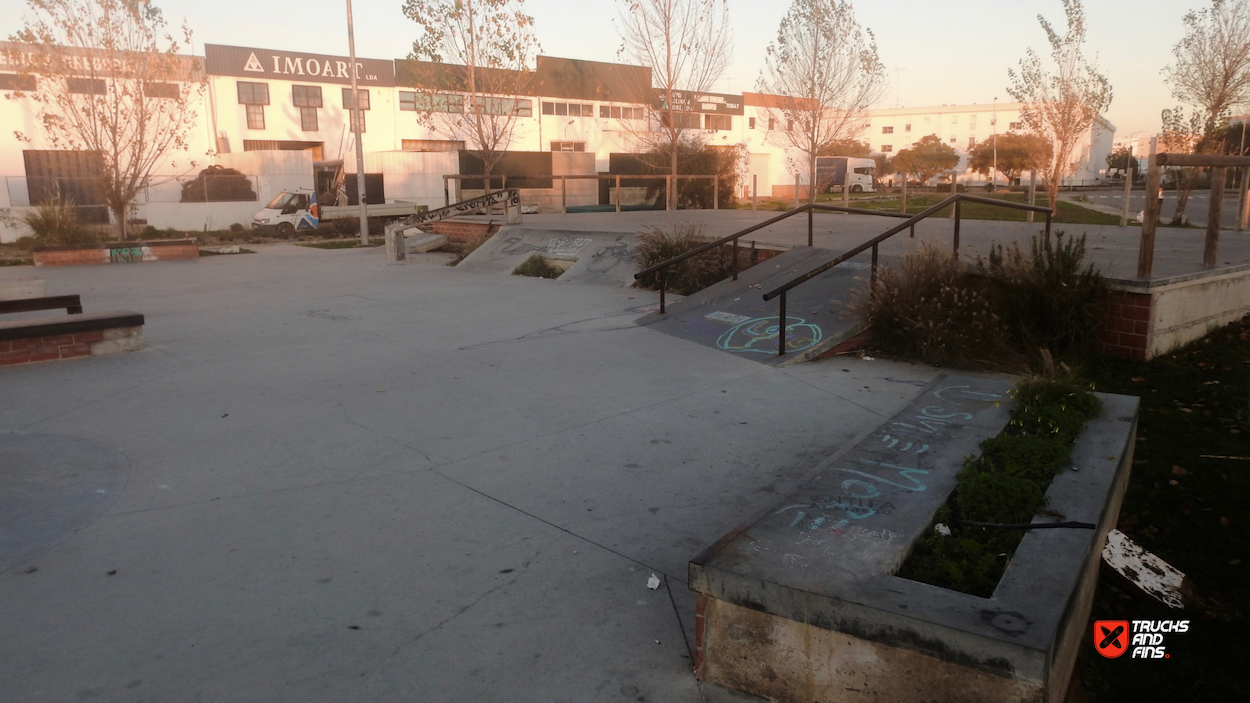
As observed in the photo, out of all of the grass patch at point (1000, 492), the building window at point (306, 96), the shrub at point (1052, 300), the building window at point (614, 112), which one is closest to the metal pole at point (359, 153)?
the shrub at point (1052, 300)

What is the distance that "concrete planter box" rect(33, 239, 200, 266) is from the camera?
18172 millimetres

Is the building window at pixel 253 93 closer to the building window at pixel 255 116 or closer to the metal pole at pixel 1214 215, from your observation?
the building window at pixel 255 116

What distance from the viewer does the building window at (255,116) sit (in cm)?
4378

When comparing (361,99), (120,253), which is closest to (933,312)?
(120,253)

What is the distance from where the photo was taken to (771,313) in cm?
888

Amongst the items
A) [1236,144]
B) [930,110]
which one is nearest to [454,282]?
[1236,144]

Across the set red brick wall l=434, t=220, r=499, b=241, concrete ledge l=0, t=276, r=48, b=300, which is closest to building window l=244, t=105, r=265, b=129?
red brick wall l=434, t=220, r=499, b=241

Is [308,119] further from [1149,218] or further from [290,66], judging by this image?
[1149,218]

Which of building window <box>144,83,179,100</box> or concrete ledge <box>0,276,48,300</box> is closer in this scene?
concrete ledge <box>0,276,48,300</box>

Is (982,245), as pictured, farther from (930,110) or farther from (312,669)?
(930,110)

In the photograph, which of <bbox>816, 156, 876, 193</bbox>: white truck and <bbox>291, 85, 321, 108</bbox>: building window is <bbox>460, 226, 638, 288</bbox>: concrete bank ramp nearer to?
<bbox>291, 85, 321, 108</bbox>: building window

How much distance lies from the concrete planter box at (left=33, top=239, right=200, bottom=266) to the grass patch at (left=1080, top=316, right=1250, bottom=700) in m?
19.5

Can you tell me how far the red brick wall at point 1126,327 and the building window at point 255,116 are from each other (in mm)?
45307

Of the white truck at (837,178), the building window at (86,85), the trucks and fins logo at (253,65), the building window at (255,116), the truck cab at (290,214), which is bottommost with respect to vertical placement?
the truck cab at (290,214)
